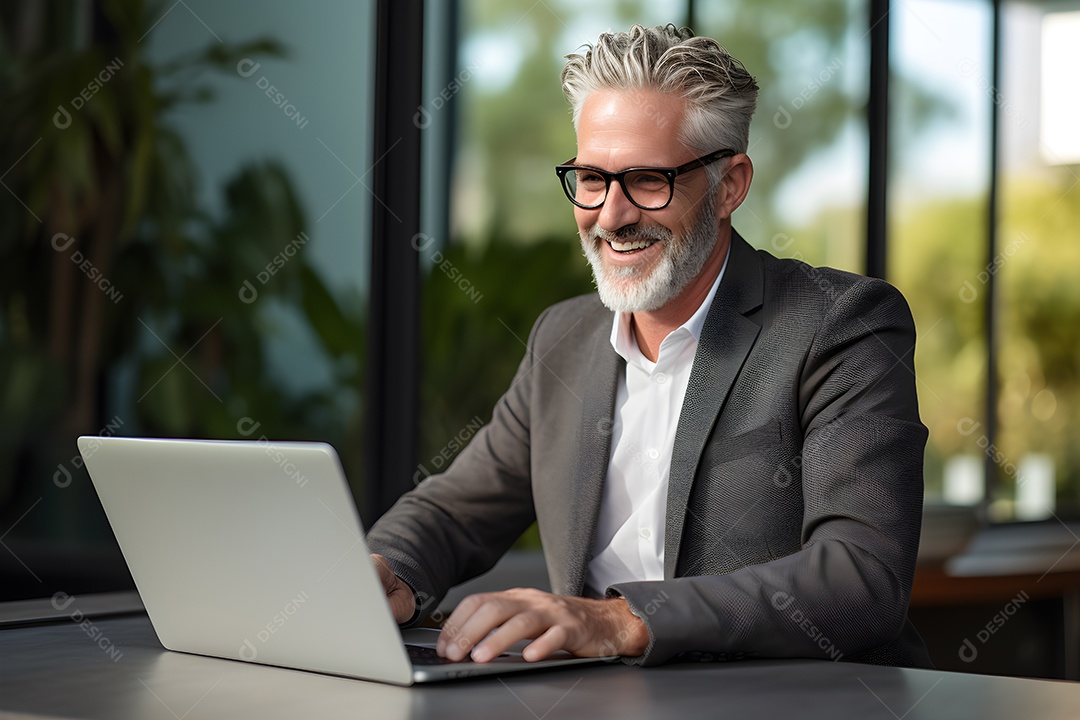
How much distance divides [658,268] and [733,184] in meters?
0.22

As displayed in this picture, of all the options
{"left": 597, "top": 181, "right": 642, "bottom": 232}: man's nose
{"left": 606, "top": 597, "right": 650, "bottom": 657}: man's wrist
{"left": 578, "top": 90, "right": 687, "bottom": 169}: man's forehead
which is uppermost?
{"left": 578, "top": 90, "right": 687, "bottom": 169}: man's forehead

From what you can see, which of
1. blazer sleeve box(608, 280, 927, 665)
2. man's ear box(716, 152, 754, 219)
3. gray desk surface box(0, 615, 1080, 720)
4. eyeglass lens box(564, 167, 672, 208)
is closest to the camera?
gray desk surface box(0, 615, 1080, 720)

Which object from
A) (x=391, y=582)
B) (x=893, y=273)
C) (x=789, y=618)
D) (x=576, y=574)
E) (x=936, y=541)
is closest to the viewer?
(x=789, y=618)

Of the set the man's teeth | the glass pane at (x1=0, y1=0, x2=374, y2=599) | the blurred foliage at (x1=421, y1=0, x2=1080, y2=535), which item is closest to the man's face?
the man's teeth

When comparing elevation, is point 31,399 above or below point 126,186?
below

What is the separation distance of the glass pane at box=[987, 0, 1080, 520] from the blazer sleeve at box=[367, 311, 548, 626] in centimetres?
473

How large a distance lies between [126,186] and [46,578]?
1198mm

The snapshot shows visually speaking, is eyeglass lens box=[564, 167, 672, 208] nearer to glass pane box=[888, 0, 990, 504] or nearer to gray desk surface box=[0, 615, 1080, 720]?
gray desk surface box=[0, 615, 1080, 720]

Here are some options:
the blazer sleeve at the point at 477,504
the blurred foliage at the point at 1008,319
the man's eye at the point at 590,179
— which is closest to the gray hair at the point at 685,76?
the man's eye at the point at 590,179

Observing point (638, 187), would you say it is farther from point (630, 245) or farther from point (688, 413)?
point (688, 413)

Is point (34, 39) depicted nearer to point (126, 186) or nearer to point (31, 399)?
point (126, 186)

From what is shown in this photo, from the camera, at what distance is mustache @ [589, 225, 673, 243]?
6.12 ft

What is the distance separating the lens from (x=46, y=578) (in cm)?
360

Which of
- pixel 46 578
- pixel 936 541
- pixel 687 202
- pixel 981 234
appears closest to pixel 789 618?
pixel 687 202
